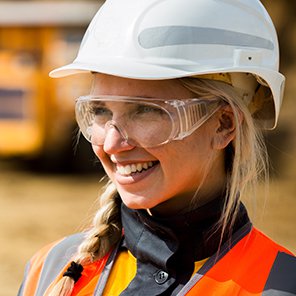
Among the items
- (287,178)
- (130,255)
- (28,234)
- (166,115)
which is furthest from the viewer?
(287,178)

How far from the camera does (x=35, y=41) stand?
10250mm

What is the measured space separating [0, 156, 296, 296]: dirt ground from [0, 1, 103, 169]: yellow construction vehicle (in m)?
0.47

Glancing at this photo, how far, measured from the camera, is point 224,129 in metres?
2.12

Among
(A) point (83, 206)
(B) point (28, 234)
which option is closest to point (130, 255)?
(B) point (28, 234)

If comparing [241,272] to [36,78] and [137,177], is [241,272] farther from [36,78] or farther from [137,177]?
[36,78]

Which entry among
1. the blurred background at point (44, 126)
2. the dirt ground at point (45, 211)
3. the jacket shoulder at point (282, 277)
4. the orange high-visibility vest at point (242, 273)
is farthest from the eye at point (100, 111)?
the blurred background at point (44, 126)

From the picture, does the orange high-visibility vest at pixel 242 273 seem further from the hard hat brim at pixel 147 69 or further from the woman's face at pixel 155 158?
the hard hat brim at pixel 147 69

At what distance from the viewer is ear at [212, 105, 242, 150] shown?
6.90 ft

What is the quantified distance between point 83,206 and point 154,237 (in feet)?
22.6

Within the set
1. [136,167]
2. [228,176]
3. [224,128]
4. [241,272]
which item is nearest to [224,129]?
[224,128]

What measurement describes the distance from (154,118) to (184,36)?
219mm

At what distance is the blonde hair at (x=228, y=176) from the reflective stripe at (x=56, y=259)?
2.2 inches

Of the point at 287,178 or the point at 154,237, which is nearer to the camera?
the point at 154,237

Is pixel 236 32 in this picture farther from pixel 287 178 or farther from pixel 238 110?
pixel 287 178
